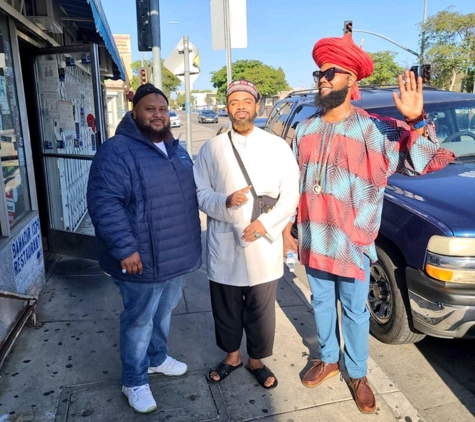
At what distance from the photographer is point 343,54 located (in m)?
2.46

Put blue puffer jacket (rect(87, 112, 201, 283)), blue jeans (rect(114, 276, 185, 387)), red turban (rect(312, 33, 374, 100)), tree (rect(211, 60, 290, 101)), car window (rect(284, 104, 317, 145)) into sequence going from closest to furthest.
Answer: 1. blue puffer jacket (rect(87, 112, 201, 283))
2. red turban (rect(312, 33, 374, 100))
3. blue jeans (rect(114, 276, 185, 387))
4. car window (rect(284, 104, 317, 145))
5. tree (rect(211, 60, 290, 101))

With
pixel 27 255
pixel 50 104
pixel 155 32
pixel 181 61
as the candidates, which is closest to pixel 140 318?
pixel 27 255

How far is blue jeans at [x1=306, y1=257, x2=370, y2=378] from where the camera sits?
8.96 ft

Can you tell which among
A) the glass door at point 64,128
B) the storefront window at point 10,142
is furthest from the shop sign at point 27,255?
the glass door at point 64,128

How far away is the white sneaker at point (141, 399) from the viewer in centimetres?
265

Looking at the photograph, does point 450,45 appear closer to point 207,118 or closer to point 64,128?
point 207,118

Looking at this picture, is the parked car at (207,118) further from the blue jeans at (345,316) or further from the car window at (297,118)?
the blue jeans at (345,316)

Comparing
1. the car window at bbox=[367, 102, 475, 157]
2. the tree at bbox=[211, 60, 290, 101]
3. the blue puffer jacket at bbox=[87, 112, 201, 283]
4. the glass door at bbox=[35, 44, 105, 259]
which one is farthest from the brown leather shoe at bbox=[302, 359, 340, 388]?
the tree at bbox=[211, 60, 290, 101]

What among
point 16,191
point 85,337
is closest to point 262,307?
point 85,337

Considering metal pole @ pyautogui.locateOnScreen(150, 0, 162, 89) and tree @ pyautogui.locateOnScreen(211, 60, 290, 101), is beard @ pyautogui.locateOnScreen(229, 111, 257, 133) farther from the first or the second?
tree @ pyautogui.locateOnScreen(211, 60, 290, 101)

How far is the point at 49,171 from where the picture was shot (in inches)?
205

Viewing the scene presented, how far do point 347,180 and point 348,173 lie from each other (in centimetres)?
4

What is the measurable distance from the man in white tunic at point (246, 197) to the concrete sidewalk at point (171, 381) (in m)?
0.58

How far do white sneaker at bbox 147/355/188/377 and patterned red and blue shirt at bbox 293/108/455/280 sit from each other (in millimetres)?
1140
